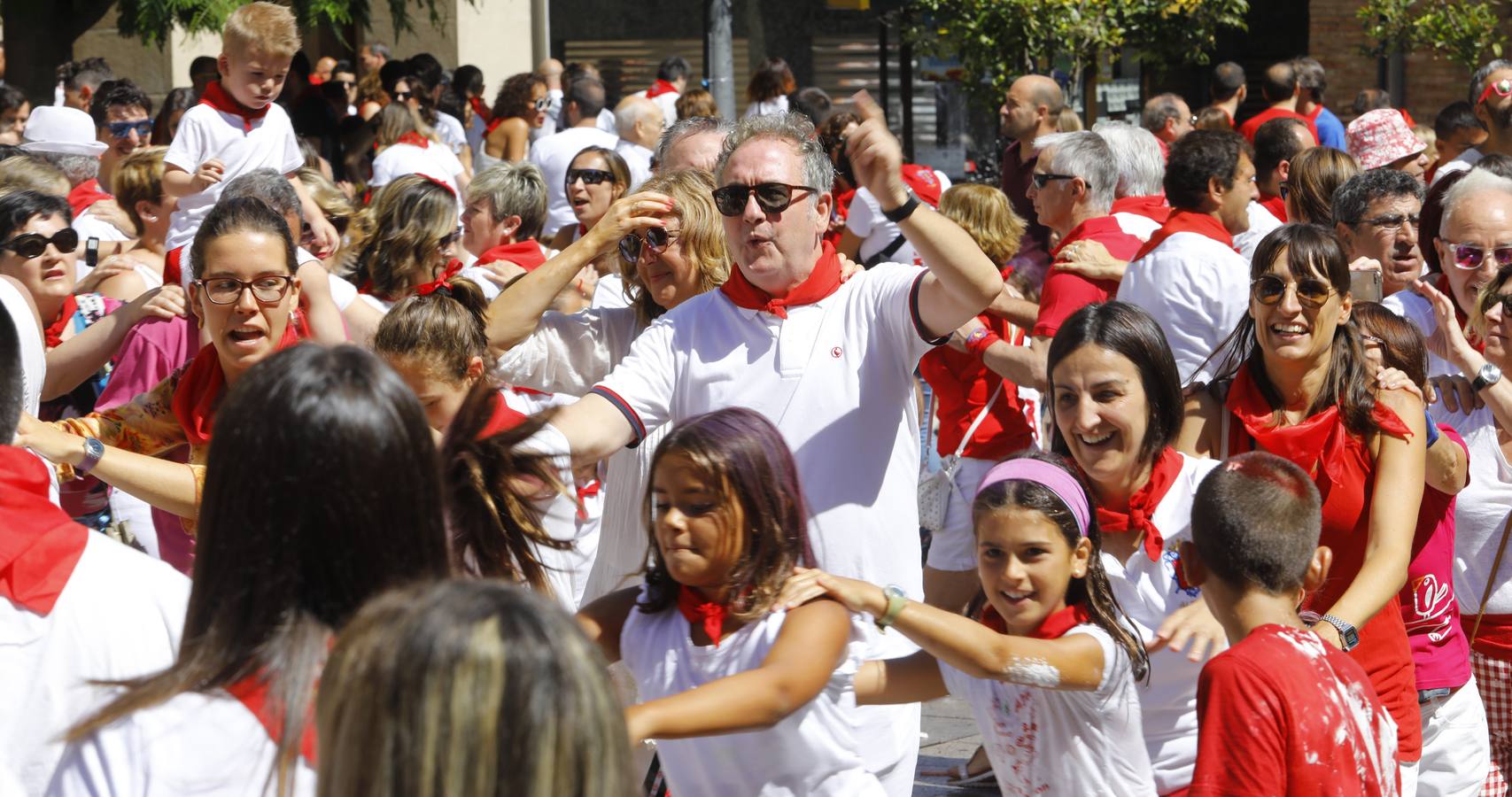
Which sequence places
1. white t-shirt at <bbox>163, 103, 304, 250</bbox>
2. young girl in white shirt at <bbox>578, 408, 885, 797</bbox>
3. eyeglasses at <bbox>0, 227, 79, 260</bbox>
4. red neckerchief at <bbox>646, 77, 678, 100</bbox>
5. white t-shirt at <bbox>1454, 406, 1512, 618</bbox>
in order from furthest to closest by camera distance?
red neckerchief at <bbox>646, 77, 678, 100</bbox> < white t-shirt at <bbox>163, 103, 304, 250</bbox> < eyeglasses at <bbox>0, 227, 79, 260</bbox> < white t-shirt at <bbox>1454, 406, 1512, 618</bbox> < young girl in white shirt at <bbox>578, 408, 885, 797</bbox>

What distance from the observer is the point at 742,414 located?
2898mm

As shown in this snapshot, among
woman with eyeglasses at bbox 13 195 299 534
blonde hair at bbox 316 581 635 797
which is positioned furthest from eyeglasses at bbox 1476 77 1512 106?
blonde hair at bbox 316 581 635 797

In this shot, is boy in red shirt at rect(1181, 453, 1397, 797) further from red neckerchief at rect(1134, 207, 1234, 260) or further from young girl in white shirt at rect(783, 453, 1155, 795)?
red neckerchief at rect(1134, 207, 1234, 260)

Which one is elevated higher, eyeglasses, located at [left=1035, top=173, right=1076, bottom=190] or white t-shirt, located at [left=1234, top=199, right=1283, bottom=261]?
eyeglasses, located at [left=1035, top=173, right=1076, bottom=190]

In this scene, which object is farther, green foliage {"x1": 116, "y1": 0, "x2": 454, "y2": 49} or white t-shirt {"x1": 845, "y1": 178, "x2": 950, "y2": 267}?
green foliage {"x1": 116, "y1": 0, "x2": 454, "y2": 49}

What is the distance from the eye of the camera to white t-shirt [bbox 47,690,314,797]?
1.77 metres

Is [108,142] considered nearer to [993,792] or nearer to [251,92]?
[251,92]

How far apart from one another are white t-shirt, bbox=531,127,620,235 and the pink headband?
22.0 feet

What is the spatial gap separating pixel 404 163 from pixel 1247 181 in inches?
Answer: 208

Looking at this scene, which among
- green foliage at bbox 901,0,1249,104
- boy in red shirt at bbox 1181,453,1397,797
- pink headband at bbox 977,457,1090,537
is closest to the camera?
boy in red shirt at bbox 1181,453,1397,797

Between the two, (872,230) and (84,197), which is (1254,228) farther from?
(84,197)

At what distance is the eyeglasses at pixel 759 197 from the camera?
366 cm

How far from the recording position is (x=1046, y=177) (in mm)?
6402

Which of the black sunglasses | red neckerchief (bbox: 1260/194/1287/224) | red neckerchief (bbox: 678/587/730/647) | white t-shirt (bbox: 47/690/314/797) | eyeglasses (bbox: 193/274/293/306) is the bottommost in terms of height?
red neckerchief (bbox: 678/587/730/647)
